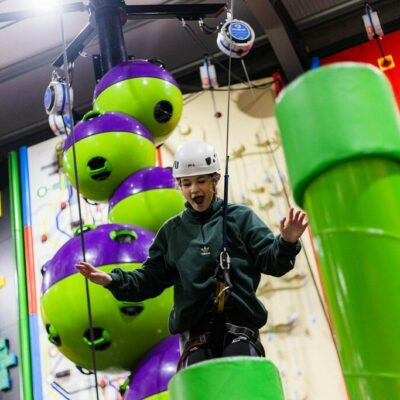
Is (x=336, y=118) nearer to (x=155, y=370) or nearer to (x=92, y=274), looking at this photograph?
(x=92, y=274)

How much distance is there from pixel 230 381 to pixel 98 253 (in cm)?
143

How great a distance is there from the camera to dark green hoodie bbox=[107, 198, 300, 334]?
1907 millimetres

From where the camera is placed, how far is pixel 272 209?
4500mm

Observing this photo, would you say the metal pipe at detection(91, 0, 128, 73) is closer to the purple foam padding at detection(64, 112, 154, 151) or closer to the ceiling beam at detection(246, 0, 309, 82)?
the purple foam padding at detection(64, 112, 154, 151)

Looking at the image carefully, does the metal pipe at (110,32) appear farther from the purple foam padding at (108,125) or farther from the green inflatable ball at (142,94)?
the purple foam padding at (108,125)

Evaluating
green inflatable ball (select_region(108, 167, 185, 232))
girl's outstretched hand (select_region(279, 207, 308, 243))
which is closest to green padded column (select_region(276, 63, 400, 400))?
girl's outstretched hand (select_region(279, 207, 308, 243))

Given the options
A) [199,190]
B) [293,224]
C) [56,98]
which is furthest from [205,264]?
[56,98]

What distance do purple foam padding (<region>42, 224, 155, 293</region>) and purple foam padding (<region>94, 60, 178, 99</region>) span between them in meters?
0.96

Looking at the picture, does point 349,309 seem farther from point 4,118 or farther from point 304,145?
point 4,118

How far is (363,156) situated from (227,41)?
2877mm

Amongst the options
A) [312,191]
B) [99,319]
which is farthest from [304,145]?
[99,319]

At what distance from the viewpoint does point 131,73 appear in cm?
329

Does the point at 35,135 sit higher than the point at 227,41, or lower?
higher

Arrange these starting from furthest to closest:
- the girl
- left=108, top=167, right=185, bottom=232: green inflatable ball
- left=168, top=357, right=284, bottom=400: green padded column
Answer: left=108, top=167, right=185, bottom=232: green inflatable ball
the girl
left=168, top=357, right=284, bottom=400: green padded column
